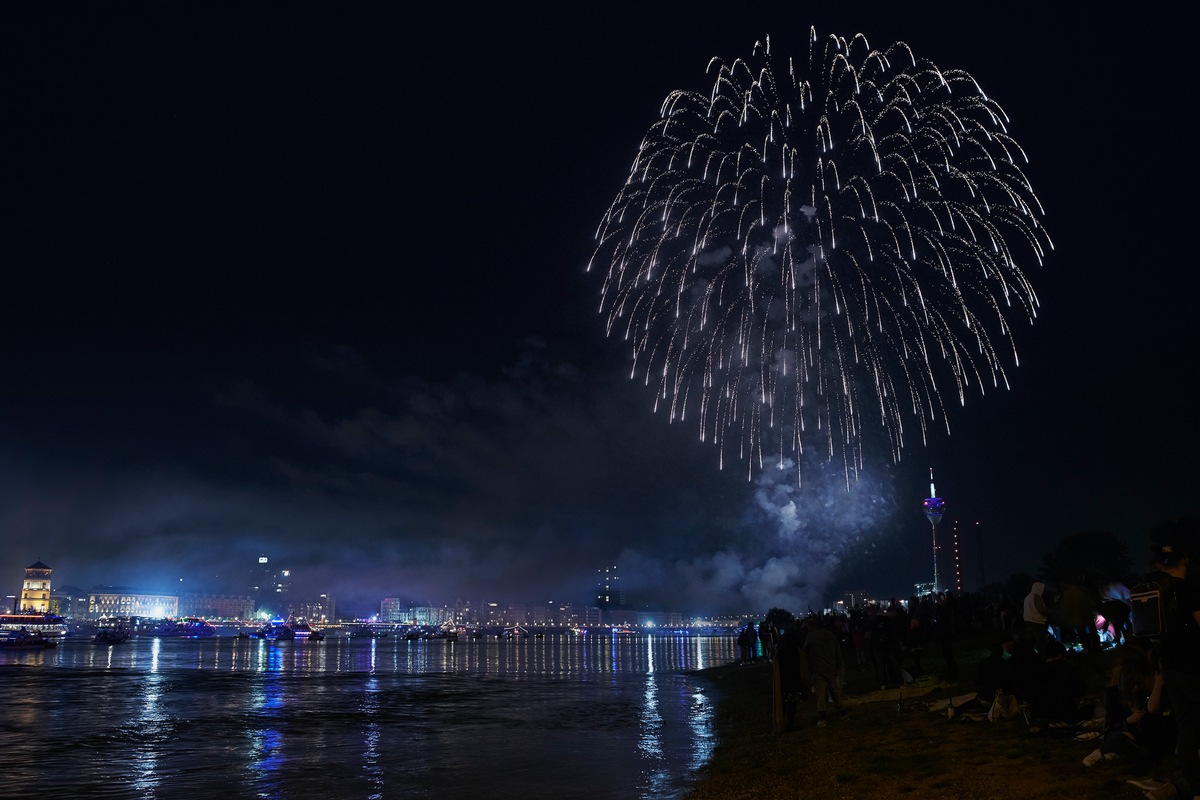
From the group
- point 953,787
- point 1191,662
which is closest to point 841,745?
point 953,787

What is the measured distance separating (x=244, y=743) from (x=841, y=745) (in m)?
12.0

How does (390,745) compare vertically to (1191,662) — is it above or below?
below

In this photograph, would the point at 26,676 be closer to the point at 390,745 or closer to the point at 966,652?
the point at 390,745

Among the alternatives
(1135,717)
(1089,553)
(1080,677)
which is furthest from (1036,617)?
(1089,553)

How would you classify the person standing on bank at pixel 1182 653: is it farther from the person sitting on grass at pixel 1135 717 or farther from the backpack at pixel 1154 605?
the person sitting on grass at pixel 1135 717

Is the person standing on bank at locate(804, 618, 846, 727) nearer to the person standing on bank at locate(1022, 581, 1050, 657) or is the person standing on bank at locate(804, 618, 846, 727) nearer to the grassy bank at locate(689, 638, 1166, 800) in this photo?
the grassy bank at locate(689, 638, 1166, 800)

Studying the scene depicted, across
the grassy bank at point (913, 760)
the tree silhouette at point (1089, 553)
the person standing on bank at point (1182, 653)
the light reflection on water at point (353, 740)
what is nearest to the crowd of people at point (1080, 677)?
the person standing on bank at point (1182, 653)

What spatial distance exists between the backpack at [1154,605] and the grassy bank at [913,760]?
1900mm

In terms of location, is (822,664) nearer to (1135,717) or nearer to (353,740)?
(1135,717)

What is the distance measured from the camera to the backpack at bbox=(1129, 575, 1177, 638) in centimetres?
745

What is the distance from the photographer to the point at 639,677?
43.7 meters

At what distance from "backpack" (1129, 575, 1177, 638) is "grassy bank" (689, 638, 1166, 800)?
1900 millimetres

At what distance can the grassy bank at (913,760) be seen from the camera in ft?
31.2

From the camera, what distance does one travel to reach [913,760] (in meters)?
11.6
